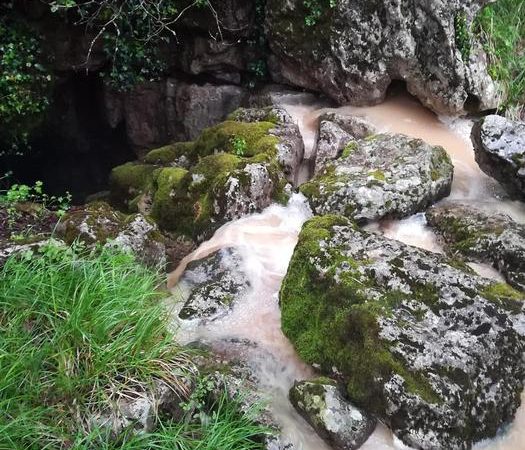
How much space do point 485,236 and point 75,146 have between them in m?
6.49

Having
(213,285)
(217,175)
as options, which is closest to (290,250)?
(213,285)

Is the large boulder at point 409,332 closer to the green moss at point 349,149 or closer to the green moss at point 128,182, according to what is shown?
the green moss at point 349,149

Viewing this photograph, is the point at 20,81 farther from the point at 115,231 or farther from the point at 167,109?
the point at 115,231

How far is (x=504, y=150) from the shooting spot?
16.7 feet

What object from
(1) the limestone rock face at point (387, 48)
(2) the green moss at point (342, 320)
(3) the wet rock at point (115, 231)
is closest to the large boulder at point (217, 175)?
(3) the wet rock at point (115, 231)

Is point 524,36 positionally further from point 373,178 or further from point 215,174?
point 215,174

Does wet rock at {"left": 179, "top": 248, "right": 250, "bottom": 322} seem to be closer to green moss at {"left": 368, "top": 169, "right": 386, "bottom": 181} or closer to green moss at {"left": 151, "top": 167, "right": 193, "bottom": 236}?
green moss at {"left": 151, "top": 167, "right": 193, "bottom": 236}

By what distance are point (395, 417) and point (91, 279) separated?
196cm

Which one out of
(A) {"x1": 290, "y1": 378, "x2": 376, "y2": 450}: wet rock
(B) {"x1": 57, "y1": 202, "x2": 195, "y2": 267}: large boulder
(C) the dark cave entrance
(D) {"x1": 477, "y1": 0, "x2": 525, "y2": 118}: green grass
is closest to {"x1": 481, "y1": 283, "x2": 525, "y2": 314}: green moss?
(A) {"x1": 290, "y1": 378, "x2": 376, "y2": 450}: wet rock

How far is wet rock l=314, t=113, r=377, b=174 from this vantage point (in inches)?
237

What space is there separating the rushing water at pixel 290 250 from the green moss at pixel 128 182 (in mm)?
1661

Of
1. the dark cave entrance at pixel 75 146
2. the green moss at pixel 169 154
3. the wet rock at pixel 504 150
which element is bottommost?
the dark cave entrance at pixel 75 146

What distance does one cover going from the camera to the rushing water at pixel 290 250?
338cm

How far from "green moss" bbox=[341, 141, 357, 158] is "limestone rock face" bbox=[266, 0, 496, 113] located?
1.24 metres
